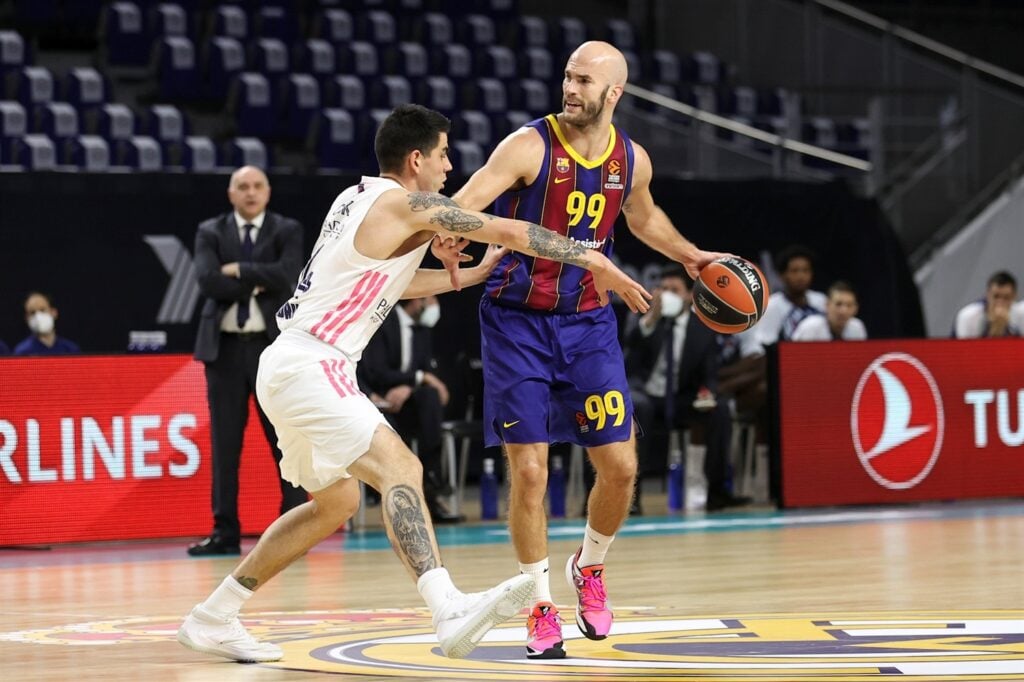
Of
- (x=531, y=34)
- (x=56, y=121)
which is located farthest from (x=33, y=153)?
(x=531, y=34)

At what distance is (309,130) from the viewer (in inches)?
676

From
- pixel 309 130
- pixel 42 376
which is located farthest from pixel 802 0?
pixel 42 376

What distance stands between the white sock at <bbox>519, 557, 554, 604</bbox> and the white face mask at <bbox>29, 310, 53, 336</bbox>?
297 inches

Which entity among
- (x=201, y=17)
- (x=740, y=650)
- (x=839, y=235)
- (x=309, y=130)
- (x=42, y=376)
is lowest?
→ (x=740, y=650)

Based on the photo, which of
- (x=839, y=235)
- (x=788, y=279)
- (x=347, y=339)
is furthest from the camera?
(x=839, y=235)

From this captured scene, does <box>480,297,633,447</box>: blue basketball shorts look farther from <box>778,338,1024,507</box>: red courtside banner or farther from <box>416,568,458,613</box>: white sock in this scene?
<box>778,338,1024,507</box>: red courtside banner

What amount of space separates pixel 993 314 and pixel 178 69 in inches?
325

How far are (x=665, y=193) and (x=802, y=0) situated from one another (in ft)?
16.8

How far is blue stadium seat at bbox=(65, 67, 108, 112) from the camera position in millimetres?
16391

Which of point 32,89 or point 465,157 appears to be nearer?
point 32,89

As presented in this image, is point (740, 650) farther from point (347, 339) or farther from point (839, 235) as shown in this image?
point (839, 235)

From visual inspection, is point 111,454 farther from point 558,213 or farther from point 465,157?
point 465,157

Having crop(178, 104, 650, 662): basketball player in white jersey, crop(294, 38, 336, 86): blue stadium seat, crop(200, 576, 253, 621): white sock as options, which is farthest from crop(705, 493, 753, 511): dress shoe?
crop(200, 576, 253, 621): white sock

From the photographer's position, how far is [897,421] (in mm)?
12844
